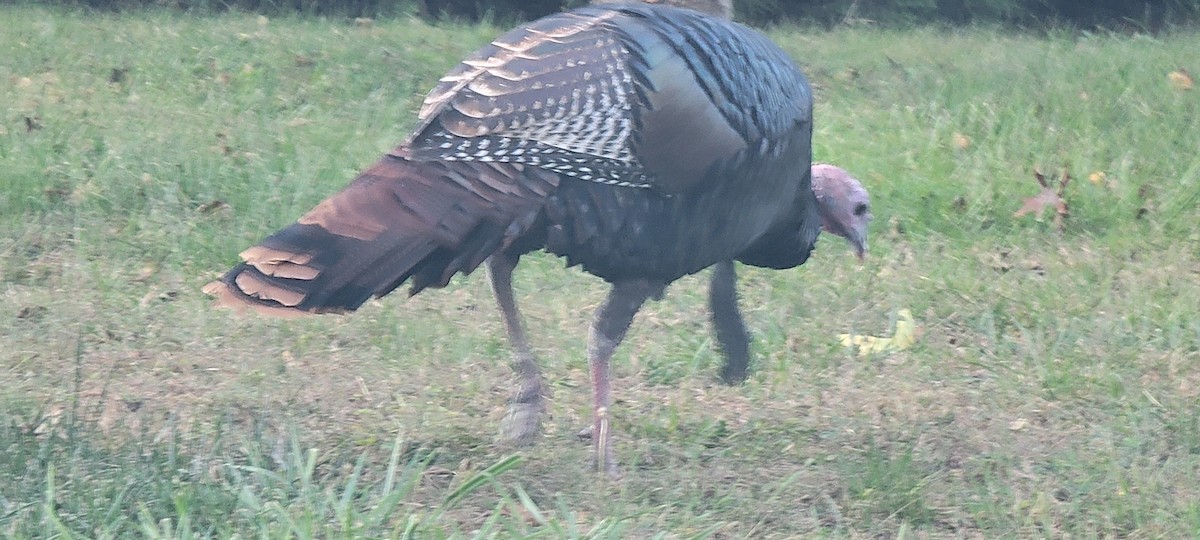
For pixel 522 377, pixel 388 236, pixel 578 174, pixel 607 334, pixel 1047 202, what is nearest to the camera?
pixel 388 236

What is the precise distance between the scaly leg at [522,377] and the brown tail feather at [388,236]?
50 cm

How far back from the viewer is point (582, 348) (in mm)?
4902

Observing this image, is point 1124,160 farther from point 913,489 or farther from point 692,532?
point 692,532

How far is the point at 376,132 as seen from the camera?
7297mm

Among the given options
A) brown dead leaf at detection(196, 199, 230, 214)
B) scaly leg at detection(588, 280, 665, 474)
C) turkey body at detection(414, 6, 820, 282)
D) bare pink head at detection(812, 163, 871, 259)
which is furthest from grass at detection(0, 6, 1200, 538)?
turkey body at detection(414, 6, 820, 282)

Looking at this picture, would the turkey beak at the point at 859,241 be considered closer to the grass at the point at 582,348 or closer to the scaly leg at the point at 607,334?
the grass at the point at 582,348

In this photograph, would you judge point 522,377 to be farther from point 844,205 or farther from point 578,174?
point 844,205

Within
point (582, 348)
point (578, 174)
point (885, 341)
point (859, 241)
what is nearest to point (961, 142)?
point (885, 341)

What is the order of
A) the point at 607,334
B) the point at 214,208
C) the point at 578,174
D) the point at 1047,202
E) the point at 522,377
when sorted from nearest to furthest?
the point at 578,174
the point at 607,334
the point at 522,377
the point at 214,208
the point at 1047,202

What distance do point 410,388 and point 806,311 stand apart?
159 cm

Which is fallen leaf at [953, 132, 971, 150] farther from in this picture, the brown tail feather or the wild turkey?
the brown tail feather

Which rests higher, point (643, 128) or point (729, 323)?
point (643, 128)

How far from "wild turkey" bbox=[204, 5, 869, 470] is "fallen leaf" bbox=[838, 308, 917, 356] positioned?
121 cm

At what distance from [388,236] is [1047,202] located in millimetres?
3763
